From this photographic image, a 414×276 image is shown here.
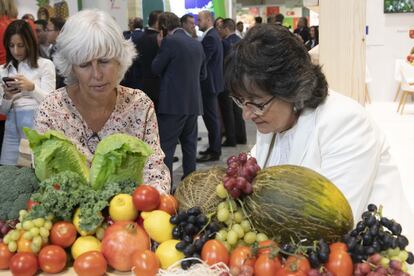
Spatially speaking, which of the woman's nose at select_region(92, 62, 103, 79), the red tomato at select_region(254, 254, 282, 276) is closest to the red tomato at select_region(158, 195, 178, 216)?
the red tomato at select_region(254, 254, 282, 276)

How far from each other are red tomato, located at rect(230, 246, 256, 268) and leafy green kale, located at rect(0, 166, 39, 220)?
0.59 meters

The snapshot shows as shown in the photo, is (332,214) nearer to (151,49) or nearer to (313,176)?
(313,176)

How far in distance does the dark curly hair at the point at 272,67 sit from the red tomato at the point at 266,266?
571mm

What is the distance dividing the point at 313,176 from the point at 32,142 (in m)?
0.76

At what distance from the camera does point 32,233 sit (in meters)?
1.16

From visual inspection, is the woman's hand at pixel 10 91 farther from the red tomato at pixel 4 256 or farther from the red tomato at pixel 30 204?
the red tomato at pixel 4 256

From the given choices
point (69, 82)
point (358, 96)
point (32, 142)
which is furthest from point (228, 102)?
point (32, 142)

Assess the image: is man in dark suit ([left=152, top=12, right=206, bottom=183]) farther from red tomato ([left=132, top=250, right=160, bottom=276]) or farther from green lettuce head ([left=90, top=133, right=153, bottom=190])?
red tomato ([left=132, top=250, right=160, bottom=276])

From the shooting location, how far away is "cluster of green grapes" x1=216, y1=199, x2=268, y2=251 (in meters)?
1.07

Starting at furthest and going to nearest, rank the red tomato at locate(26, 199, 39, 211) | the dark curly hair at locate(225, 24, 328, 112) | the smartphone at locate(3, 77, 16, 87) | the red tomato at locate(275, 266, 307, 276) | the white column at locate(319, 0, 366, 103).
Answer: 1. the smartphone at locate(3, 77, 16, 87)
2. the white column at locate(319, 0, 366, 103)
3. the dark curly hair at locate(225, 24, 328, 112)
4. the red tomato at locate(26, 199, 39, 211)
5. the red tomato at locate(275, 266, 307, 276)

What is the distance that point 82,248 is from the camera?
3.86ft

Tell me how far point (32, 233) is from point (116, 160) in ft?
0.92

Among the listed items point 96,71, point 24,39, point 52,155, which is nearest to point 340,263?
point 52,155

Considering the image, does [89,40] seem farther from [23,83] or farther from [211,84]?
[211,84]
